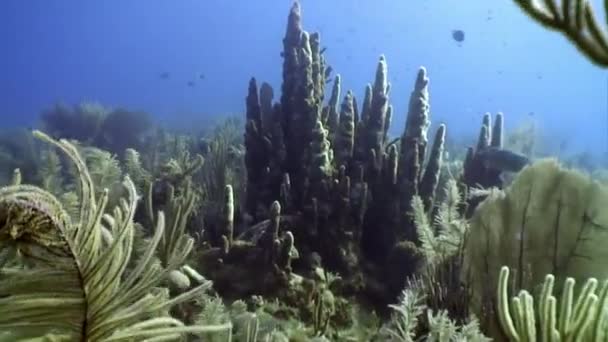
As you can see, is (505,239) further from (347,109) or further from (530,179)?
(347,109)

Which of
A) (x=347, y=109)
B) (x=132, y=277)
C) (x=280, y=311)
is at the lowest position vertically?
(x=280, y=311)

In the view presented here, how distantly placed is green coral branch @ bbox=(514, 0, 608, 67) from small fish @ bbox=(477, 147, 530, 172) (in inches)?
215

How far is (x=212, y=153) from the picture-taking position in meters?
8.98

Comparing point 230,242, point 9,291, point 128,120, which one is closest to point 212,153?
point 230,242

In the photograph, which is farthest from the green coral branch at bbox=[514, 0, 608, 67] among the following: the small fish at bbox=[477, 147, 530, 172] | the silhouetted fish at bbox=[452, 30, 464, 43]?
the silhouetted fish at bbox=[452, 30, 464, 43]

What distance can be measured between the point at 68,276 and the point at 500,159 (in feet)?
22.9

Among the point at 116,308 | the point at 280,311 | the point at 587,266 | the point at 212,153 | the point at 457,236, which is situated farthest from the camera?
the point at 212,153

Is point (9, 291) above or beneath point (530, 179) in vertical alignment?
beneath

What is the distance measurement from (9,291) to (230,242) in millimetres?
3753

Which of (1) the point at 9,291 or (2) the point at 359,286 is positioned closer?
(1) the point at 9,291

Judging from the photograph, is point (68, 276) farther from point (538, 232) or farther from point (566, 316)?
point (538, 232)

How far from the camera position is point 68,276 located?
1827 mm

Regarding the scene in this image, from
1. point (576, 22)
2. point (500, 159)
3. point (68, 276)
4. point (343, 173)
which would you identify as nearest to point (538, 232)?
point (576, 22)

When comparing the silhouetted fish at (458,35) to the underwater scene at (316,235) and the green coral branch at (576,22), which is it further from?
the green coral branch at (576,22)
